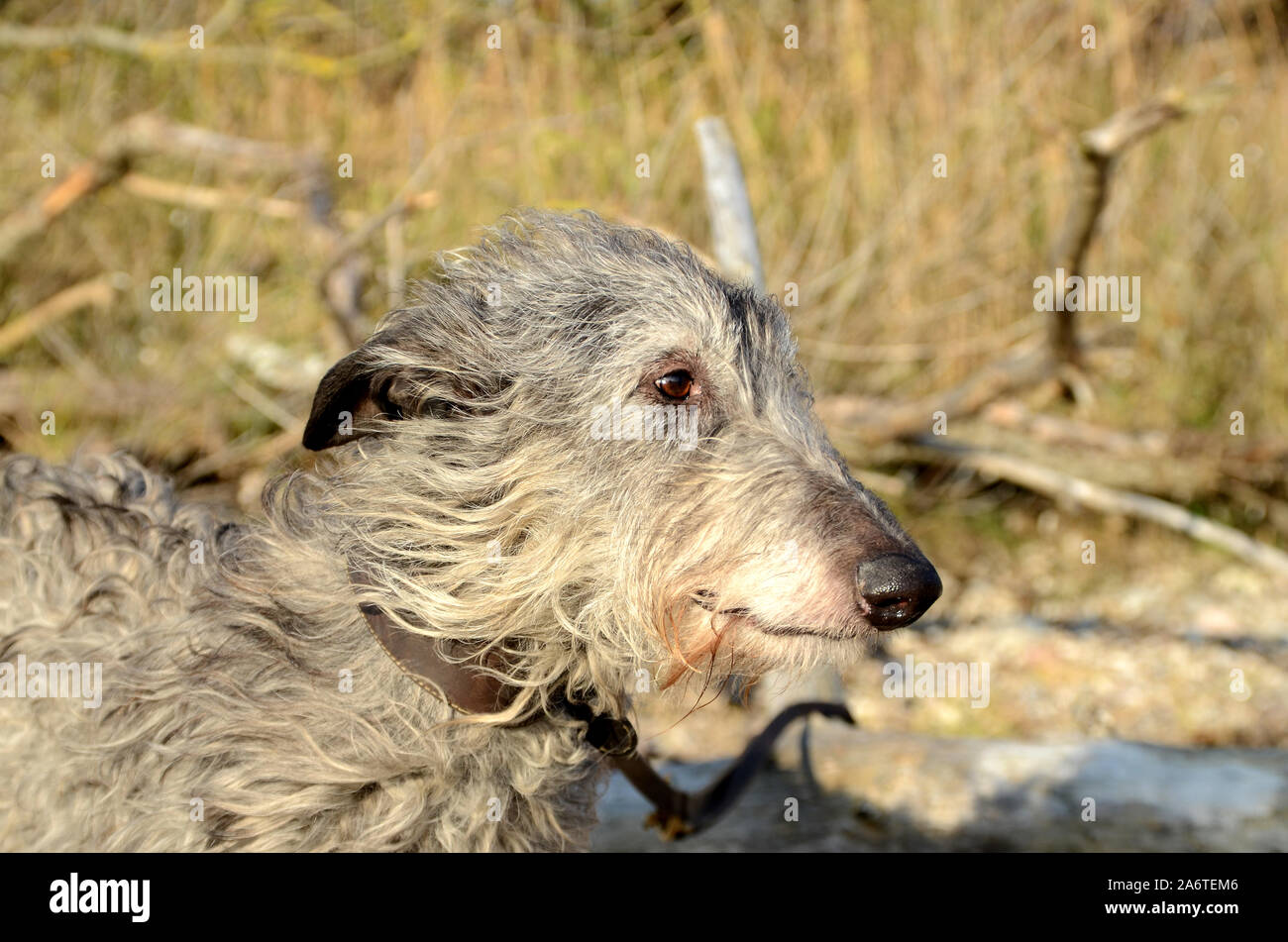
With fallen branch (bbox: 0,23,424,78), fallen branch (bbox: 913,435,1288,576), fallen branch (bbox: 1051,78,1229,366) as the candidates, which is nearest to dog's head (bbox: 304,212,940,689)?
fallen branch (bbox: 1051,78,1229,366)

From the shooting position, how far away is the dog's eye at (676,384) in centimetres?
282

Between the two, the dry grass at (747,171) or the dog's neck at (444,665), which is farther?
the dry grass at (747,171)

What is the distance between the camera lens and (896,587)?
97.4 inches

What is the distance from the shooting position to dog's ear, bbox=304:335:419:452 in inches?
110

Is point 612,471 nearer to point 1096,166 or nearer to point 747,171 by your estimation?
point 1096,166

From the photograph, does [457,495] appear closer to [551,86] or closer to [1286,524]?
[551,86]

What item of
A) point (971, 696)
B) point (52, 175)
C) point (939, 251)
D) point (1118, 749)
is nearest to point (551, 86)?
point (939, 251)

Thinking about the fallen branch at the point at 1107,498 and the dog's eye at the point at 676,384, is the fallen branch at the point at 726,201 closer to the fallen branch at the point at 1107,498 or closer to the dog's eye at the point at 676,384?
the dog's eye at the point at 676,384

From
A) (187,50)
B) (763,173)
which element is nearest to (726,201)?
(763,173)

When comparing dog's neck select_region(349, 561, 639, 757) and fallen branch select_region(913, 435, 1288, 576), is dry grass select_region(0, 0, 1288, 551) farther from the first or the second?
dog's neck select_region(349, 561, 639, 757)

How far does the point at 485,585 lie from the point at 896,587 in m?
1.04

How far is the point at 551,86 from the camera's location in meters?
8.69

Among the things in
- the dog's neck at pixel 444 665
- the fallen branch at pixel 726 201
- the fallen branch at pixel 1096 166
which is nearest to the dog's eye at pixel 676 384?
the dog's neck at pixel 444 665
